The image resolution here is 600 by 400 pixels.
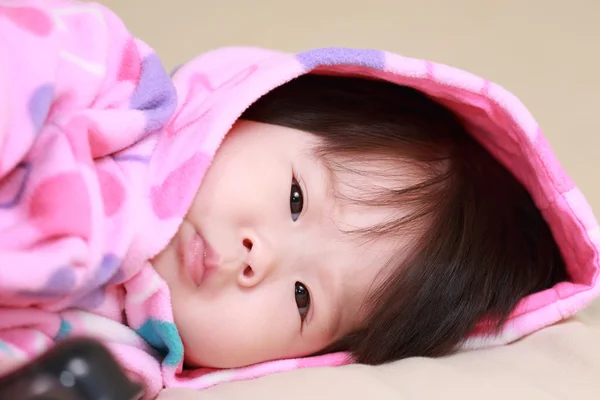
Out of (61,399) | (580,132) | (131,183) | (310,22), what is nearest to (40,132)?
(131,183)

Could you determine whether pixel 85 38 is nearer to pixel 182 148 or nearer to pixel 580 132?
pixel 182 148

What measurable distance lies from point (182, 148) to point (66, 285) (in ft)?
0.80

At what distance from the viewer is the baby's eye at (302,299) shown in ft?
2.85

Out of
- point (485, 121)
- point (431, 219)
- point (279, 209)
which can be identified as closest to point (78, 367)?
point (279, 209)

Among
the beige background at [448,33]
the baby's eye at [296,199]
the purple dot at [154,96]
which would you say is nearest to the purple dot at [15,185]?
the purple dot at [154,96]

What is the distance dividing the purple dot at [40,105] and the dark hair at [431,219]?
28cm

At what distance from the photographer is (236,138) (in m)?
0.88

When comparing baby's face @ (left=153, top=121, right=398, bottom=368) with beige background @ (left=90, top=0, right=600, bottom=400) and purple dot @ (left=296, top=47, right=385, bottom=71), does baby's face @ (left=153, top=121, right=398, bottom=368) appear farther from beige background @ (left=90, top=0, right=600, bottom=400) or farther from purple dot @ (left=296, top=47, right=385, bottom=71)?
beige background @ (left=90, top=0, right=600, bottom=400)

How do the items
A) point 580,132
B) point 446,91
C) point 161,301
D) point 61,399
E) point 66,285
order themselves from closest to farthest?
1. point 61,399
2. point 66,285
3. point 161,301
4. point 446,91
5. point 580,132

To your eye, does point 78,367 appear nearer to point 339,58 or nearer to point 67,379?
point 67,379

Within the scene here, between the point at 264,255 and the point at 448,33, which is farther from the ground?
the point at 448,33

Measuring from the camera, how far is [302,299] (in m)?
0.88

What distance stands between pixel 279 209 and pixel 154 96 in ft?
0.68

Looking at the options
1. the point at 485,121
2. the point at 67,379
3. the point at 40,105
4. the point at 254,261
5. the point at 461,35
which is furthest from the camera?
the point at 461,35
